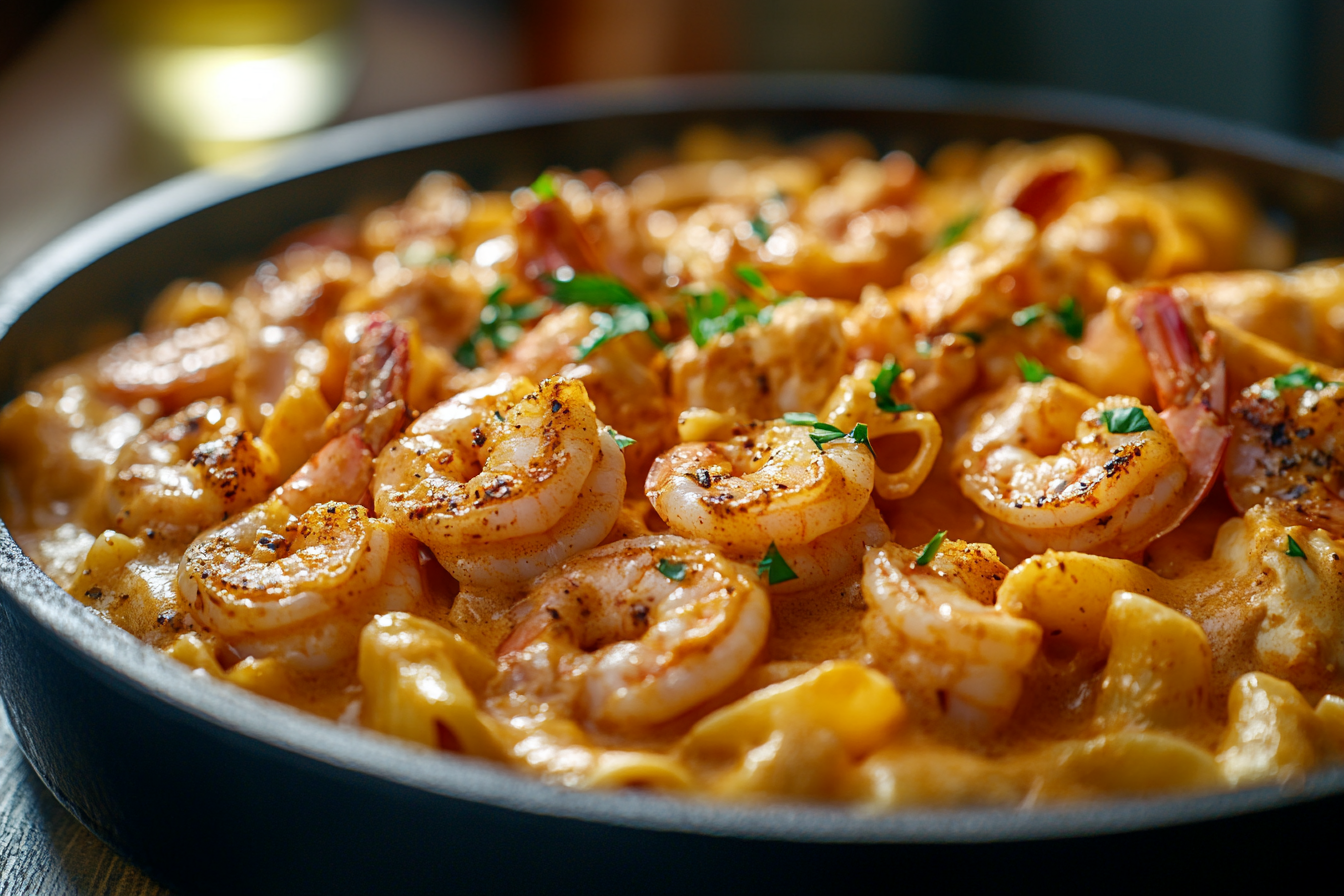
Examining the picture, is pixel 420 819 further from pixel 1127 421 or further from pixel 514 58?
pixel 514 58

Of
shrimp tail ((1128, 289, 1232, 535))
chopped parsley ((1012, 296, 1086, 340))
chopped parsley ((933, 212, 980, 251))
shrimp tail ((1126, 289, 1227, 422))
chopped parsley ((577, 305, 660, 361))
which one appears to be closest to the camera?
shrimp tail ((1128, 289, 1232, 535))

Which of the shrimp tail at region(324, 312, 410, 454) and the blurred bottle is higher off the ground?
the shrimp tail at region(324, 312, 410, 454)

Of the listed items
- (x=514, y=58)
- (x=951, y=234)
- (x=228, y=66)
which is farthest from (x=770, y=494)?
(x=514, y=58)

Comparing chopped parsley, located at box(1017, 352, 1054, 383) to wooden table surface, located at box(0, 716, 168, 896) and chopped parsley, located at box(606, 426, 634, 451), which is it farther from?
wooden table surface, located at box(0, 716, 168, 896)

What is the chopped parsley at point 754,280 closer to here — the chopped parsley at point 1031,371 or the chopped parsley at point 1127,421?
the chopped parsley at point 1031,371

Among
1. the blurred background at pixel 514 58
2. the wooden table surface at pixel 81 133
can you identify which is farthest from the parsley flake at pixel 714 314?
the blurred background at pixel 514 58

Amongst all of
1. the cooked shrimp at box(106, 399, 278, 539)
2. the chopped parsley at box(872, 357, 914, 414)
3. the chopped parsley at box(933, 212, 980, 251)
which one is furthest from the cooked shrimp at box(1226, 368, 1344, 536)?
the cooked shrimp at box(106, 399, 278, 539)
